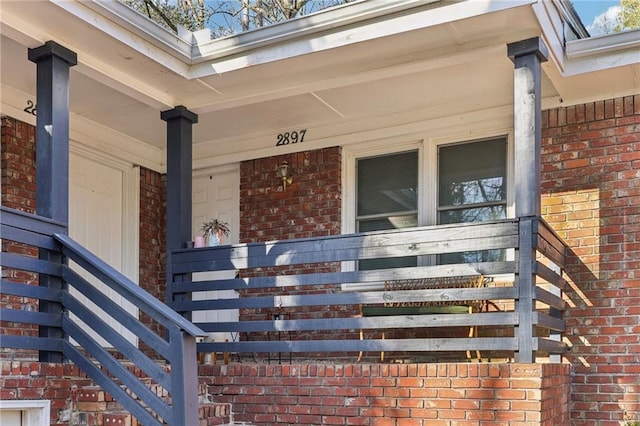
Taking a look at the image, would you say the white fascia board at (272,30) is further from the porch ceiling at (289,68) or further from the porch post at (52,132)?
the porch post at (52,132)

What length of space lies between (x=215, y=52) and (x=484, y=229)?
93.8 inches

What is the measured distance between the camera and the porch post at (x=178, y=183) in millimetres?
5488

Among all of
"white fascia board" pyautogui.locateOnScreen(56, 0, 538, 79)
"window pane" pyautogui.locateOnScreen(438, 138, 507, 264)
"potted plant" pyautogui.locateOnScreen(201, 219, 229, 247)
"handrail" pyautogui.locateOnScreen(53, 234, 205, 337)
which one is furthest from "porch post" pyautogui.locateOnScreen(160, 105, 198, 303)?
"window pane" pyautogui.locateOnScreen(438, 138, 507, 264)

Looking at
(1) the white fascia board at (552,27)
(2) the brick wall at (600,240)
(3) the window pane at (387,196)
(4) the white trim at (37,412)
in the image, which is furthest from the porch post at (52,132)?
(2) the brick wall at (600,240)

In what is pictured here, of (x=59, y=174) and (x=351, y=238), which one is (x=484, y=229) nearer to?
(x=351, y=238)

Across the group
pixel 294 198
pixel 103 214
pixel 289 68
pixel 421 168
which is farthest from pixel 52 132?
pixel 421 168

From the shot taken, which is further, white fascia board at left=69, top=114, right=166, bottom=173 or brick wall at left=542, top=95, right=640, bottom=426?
white fascia board at left=69, top=114, right=166, bottom=173

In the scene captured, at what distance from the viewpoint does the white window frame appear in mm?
5922

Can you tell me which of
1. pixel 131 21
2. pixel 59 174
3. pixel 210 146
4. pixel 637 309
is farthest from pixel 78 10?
pixel 637 309

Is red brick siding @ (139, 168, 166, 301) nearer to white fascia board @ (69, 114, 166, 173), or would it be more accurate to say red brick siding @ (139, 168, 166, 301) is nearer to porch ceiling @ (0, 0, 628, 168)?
white fascia board @ (69, 114, 166, 173)

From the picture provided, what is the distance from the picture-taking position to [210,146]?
714 centimetres

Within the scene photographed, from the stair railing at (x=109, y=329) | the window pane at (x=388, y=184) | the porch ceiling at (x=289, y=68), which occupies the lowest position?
the stair railing at (x=109, y=329)

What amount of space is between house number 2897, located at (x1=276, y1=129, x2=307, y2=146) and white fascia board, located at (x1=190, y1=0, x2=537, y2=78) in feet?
5.64

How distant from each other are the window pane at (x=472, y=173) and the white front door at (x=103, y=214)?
10.8 ft
